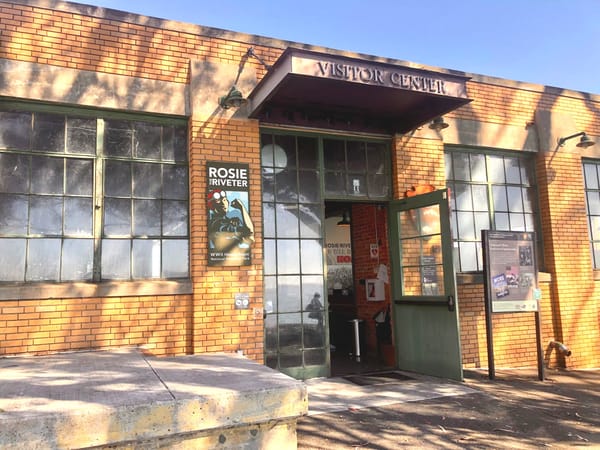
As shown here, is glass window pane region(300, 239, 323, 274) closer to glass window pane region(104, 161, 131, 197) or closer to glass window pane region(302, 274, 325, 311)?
glass window pane region(302, 274, 325, 311)

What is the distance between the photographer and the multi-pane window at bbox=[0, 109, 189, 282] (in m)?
5.75

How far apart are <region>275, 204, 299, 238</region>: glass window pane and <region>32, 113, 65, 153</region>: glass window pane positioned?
2941 mm

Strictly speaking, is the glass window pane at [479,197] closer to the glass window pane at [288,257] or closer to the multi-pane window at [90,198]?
the glass window pane at [288,257]

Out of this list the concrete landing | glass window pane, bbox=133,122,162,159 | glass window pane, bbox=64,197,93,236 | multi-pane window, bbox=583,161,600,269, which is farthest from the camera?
multi-pane window, bbox=583,161,600,269

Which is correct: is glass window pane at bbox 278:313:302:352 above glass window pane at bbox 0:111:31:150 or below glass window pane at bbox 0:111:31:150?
below

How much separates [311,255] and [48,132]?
3.82m

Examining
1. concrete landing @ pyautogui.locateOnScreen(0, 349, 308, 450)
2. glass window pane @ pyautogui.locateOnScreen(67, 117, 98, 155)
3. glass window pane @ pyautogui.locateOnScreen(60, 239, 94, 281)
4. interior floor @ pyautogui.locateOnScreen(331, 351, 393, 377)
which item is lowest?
interior floor @ pyautogui.locateOnScreen(331, 351, 393, 377)

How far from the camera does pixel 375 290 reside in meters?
9.03

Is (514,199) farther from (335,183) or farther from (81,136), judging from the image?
(81,136)

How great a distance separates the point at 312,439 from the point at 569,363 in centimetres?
600

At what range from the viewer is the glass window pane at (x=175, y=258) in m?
6.31

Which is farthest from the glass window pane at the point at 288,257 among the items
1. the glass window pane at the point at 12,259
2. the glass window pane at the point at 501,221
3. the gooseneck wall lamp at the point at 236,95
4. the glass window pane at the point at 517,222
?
the glass window pane at the point at 517,222

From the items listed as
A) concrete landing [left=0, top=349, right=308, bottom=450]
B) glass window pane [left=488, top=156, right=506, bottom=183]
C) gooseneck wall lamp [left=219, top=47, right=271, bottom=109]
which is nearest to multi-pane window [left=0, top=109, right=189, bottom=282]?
gooseneck wall lamp [left=219, top=47, right=271, bottom=109]

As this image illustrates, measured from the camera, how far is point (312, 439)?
455 centimetres
